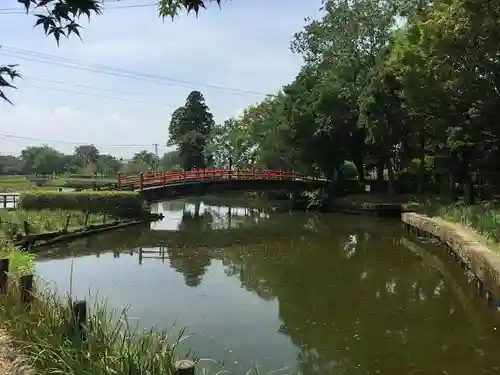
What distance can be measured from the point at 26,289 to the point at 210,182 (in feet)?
90.5

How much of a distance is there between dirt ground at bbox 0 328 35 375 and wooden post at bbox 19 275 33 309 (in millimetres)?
709

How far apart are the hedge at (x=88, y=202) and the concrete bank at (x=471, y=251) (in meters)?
13.4

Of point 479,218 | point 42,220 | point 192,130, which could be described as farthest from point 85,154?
point 479,218

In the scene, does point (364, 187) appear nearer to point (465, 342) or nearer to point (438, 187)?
point (438, 187)

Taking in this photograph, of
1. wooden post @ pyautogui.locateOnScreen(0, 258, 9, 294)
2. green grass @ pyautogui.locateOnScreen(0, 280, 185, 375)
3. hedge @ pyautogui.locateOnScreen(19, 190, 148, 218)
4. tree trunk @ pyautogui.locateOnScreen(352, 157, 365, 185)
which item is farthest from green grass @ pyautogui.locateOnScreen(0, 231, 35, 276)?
tree trunk @ pyautogui.locateOnScreen(352, 157, 365, 185)

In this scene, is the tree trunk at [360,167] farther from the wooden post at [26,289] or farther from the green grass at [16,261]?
the wooden post at [26,289]

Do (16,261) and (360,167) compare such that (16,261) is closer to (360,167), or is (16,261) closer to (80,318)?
(80,318)

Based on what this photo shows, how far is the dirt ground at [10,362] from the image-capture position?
16.0ft

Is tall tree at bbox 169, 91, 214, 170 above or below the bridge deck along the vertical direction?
above

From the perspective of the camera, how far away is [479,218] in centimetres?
1616

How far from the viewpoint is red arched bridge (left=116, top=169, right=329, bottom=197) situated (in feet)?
102

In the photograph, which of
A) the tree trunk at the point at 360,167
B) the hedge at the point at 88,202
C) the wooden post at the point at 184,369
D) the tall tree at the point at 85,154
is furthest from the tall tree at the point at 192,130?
the wooden post at the point at 184,369

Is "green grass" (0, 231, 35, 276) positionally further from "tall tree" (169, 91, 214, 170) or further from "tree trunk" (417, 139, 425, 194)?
"tall tree" (169, 91, 214, 170)

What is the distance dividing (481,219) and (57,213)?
15902 mm
